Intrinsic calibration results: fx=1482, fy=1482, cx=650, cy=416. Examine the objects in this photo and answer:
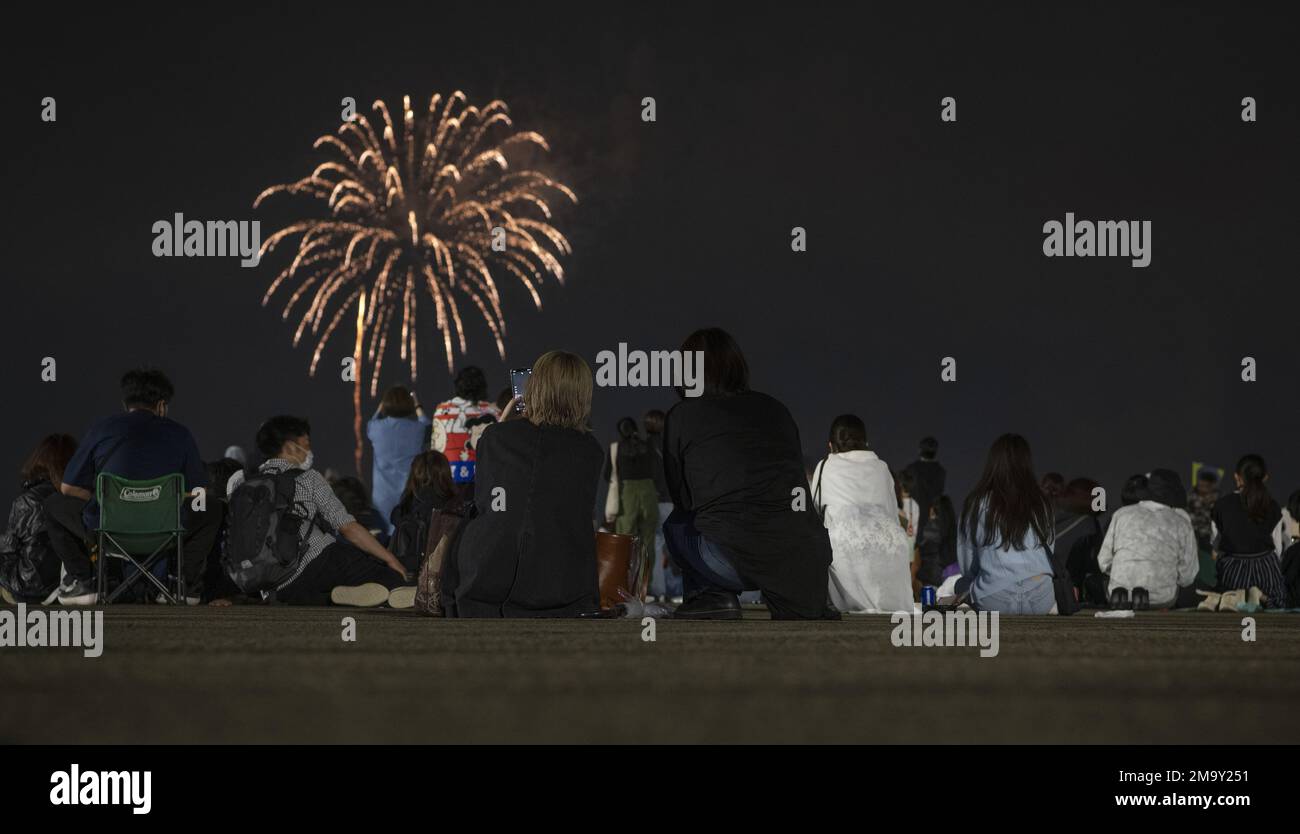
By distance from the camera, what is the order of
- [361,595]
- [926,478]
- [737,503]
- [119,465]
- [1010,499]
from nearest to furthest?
[737,503], [1010,499], [361,595], [119,465], [926,478]

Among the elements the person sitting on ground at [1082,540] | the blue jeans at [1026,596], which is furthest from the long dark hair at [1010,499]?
the person sitting on ground at [1082,540]

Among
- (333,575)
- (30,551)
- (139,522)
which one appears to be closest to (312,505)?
(333,575)

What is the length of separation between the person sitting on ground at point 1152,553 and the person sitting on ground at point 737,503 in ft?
12.1

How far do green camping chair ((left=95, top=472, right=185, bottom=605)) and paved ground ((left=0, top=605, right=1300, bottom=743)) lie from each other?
3.89 metres

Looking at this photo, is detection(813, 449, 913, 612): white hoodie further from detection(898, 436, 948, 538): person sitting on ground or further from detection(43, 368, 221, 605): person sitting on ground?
detection(898, 436, 948, 538): person sitting on ground

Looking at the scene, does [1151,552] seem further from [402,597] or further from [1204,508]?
[402,597]

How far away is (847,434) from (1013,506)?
1.31 metres

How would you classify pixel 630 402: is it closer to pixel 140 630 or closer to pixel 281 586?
pixel 281 586

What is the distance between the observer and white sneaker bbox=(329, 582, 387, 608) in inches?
302

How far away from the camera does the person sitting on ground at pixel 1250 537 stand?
34.0 feet

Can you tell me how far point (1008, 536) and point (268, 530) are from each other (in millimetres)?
3787

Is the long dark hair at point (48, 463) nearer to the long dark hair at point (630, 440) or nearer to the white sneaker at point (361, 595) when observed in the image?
the white sneaker at point (361, 595)

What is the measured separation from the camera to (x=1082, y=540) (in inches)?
405
